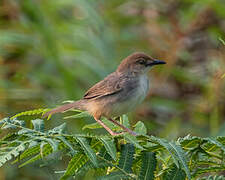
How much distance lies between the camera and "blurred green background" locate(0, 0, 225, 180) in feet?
19.2

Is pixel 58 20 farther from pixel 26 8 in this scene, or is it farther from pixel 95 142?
pixel 95 142

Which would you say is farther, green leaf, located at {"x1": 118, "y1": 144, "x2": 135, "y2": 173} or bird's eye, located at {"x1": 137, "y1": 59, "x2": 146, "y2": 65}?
bird's eye, located at {"x1": 137, "y1": 59, "x2": 146, "y2": 65}

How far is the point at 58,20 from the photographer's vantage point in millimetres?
6891

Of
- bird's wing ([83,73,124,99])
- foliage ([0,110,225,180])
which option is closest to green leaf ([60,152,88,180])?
foliage ([0,110,225,180])

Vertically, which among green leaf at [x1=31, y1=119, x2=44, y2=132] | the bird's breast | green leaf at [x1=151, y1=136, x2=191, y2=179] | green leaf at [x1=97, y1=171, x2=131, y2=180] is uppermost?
the bird's breast

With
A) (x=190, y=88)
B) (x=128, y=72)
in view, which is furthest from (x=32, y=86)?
(x=190, y=88)

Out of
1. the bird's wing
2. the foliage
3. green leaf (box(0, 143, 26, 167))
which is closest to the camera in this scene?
green leaf (box(0, 143, 26, 167))

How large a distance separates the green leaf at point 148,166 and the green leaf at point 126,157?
7 centimetres

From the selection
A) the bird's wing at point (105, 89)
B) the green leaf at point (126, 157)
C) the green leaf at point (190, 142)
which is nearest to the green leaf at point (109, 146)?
the green leaf at point (126, 157)

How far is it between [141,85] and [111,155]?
2.44m

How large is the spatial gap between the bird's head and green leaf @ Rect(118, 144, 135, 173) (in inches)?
99.9

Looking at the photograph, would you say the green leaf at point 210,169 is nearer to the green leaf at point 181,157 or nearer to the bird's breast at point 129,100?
the green leaf at point 181,157

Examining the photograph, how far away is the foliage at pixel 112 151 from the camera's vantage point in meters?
2.33

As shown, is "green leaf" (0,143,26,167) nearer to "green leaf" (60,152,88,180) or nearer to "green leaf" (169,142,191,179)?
"green leaf" (60,152,88,180)
